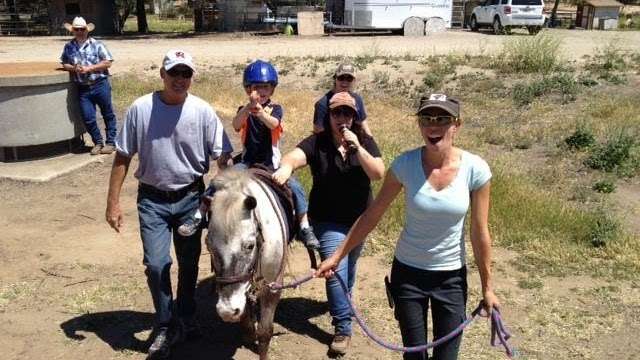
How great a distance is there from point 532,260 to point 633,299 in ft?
3.15

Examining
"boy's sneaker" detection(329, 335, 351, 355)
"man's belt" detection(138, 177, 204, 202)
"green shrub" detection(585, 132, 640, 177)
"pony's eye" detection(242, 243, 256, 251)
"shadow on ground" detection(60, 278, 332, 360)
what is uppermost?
"man's belt" detection(138, 177, 204, 202)

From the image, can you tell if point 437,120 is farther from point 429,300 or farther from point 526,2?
point 526,2

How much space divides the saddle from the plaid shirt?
5.51m

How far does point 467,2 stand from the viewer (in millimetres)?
38250

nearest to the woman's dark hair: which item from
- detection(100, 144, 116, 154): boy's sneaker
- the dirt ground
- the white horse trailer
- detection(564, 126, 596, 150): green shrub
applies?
the dirt ground

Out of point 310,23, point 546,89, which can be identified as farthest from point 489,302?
point 310,23

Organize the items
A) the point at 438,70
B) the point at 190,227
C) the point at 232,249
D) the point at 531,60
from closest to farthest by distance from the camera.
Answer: the point at 232,249 → the point at 190,227 → the point at 531,60 → the point at 438,70

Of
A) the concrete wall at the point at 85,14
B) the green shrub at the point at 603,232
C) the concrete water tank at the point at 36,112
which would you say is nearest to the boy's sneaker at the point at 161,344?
the green shrub at the point at 603,232

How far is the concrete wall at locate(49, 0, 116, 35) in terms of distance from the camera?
31.0 meters

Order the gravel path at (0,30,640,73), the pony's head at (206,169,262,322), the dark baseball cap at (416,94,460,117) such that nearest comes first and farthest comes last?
the dark baseball cap at (416,94,460,117) → the pony's head at (206,169,262,322) → the gravel path at (0,30,640,73)

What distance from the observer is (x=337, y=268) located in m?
4.02

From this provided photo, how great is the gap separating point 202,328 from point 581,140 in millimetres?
7024

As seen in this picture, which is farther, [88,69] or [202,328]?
[88,69]

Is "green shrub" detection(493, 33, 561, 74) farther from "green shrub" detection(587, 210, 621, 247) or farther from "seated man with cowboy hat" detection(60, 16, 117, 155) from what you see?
"seated man with cowboy hat" detection(60, 16, 117, 155)
